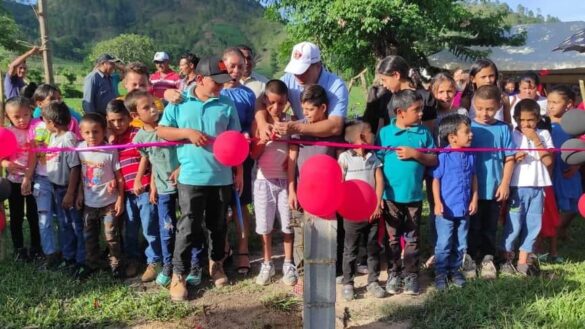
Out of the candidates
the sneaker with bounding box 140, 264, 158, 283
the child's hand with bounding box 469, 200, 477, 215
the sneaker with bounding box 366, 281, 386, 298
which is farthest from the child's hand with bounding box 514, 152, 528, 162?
the sneaker with bounding box 140, 264, 158, 283

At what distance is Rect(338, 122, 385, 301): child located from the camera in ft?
12.7

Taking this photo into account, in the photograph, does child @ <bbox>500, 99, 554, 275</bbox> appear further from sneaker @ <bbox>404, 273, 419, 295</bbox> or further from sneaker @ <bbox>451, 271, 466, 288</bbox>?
sneaker @ <bbox>404, 273, 419, 295</bbox>

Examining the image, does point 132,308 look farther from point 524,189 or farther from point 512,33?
point 512,33

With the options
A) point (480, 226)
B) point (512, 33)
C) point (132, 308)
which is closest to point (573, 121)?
point (480, 226)

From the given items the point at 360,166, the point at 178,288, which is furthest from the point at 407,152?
the point at 178,288

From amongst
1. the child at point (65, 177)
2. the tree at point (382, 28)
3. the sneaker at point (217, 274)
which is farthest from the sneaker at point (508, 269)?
the tree at point (382, 28)

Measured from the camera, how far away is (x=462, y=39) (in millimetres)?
17516

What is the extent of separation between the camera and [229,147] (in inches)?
135

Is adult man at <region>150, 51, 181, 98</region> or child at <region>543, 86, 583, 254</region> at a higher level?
adult man at <region>150, 51, 181, 98</region>

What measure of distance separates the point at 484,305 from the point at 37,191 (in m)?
3.63

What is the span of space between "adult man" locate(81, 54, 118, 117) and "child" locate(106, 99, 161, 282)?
Answer: 1308 mm

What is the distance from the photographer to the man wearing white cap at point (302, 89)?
382 cm

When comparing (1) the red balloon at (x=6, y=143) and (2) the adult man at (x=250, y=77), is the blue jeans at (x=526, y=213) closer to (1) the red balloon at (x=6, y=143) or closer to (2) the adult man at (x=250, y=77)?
(2) the adult man at (x=250, y=77)

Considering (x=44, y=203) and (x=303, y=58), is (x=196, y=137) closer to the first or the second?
(x=303, y=58)
